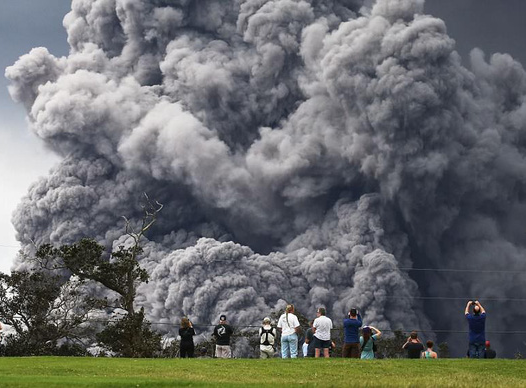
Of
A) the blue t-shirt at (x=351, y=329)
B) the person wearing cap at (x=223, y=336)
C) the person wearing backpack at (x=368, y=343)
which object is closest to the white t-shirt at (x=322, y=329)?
the blue t-shirt at (x=351, y=329)

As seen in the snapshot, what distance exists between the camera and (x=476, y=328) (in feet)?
86.4

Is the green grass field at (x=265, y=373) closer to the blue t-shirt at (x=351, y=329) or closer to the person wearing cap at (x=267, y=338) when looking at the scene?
the blue t-shirt at (x=351, y=329)

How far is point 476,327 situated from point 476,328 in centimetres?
5

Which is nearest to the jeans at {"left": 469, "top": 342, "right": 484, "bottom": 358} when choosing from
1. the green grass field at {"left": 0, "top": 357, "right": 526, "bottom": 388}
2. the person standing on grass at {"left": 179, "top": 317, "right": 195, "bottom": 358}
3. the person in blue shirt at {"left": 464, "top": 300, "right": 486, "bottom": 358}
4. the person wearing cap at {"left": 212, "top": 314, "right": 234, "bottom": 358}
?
the person in blue shirt at {"left": 464, "top": 300, "right": 486, "bottom": 358}

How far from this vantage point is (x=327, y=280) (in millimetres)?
81312

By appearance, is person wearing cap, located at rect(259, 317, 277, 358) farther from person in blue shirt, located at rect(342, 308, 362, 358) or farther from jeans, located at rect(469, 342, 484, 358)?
jeans, located at rect(469, 342, 484, 358)

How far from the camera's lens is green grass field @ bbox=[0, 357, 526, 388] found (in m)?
16.8

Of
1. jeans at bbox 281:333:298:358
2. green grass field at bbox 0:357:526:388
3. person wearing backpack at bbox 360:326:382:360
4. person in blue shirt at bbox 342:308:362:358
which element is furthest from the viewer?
person wearing backpack at bbox 360:326:382:360

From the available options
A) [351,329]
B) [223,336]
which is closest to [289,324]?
[351,329]

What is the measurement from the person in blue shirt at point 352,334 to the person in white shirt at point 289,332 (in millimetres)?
1563

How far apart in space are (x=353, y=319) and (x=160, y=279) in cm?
5734

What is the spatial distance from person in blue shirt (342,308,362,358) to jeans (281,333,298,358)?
5.28 ft

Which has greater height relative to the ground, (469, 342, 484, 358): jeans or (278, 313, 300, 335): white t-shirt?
(278, 313, 300, 335): white t-shirt

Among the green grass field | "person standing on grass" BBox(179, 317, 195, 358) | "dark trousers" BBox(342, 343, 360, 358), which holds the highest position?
"person standing on grass" BBox(179, 317, 195, 358)
